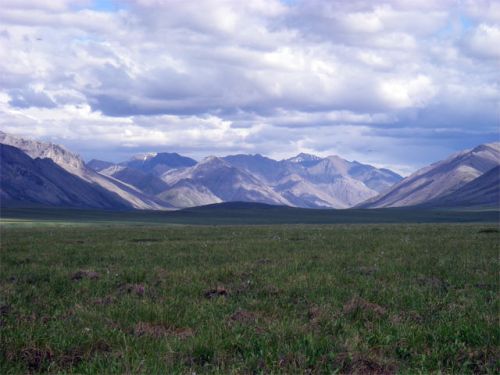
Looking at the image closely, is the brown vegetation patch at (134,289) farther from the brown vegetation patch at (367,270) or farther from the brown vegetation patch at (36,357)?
the brown vegetation patch at (367,270)

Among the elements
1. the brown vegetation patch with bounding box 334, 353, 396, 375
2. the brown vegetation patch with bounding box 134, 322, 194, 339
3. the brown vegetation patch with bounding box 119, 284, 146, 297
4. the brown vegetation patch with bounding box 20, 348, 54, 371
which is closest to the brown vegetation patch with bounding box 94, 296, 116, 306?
the brown vegetation patch with bounding box 119, 284, 146, 297

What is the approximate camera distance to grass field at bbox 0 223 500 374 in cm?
867

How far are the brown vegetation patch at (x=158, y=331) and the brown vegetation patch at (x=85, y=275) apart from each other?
22.3ft

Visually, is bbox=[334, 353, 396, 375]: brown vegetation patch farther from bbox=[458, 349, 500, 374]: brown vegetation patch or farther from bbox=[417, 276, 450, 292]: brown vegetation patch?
bbox=[417, 276, 450, 292]: brown vegetation patch

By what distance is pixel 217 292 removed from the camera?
1441cm

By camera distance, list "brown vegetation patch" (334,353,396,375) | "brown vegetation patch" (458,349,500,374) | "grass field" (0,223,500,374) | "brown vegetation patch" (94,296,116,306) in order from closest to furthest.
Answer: "brown vegetation patch" (334,353,396,375), "brown vegetation patch" (458,349,500,374), "grass field" (0,223,500,374), "brown vegetation patch" (94,296,116,306)

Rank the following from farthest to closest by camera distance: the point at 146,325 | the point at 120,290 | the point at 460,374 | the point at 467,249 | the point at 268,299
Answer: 1. the point at 467,249
2. the point at 120,290
3. the point at 268,299
4. the point at 146,325
5. the point at 460,374

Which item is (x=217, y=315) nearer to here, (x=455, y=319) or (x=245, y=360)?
(x=245, y=360)

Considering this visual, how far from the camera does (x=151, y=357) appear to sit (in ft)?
28.6

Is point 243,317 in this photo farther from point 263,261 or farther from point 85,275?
point 263,261

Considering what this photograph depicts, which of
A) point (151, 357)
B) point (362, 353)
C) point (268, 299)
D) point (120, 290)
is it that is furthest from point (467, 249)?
point (151, 357)

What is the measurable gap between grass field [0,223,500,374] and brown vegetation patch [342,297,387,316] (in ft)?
0.12

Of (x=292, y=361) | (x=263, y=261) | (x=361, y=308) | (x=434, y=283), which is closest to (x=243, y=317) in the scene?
(x=361, y=308)

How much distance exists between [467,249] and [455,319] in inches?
628
